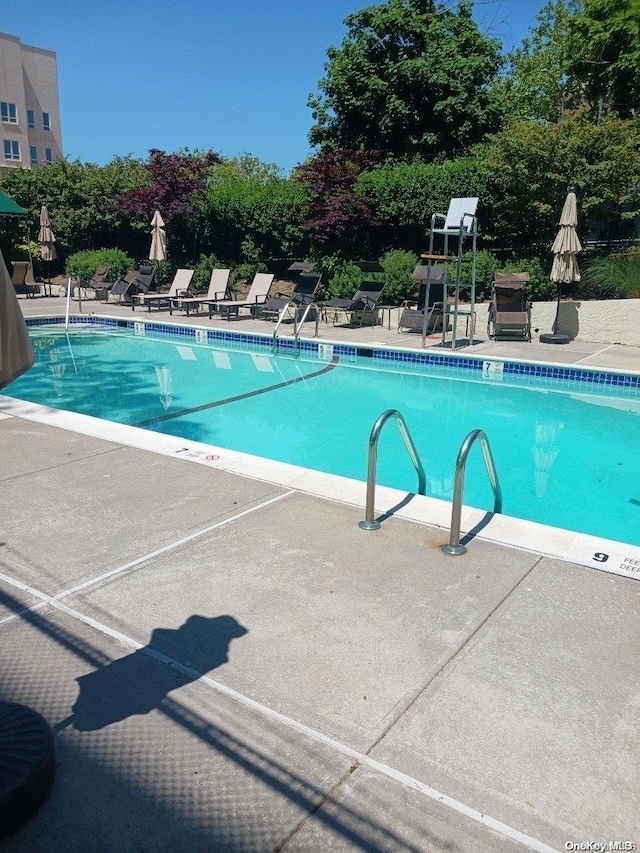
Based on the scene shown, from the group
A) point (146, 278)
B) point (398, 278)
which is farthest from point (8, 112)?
point (398, 278)

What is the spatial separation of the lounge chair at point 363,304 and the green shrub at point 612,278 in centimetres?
428

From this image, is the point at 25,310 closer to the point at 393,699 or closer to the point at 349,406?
the point at 349,406

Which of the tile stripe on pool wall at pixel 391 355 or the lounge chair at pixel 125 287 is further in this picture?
the lounge chair at pixel 125 287

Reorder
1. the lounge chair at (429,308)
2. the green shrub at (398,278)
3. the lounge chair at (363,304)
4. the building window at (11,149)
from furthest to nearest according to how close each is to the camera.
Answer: the building window at (11,149)
the green shrub at (398,278)
the lounge chair at (363,304)
the lounge chair at (429,308)

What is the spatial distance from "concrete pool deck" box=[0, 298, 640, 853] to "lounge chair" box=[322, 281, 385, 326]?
10.4 m

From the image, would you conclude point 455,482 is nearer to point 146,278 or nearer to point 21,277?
point 146,278

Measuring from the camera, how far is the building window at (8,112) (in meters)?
55.2

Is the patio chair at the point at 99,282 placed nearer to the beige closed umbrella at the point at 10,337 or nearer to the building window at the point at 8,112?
the beige closed umbrella at the point at 10,337

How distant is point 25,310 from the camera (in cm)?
1750

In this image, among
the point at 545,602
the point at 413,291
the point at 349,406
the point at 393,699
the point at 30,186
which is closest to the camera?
the point at 393,699

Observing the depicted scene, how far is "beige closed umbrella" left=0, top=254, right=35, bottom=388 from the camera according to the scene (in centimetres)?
210

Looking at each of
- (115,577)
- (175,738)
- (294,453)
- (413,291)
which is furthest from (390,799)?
(413,291)

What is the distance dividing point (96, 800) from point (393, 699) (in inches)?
44.6

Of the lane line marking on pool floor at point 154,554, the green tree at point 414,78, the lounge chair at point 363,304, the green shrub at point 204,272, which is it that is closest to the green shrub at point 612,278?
the lounge chair at point 363,304
